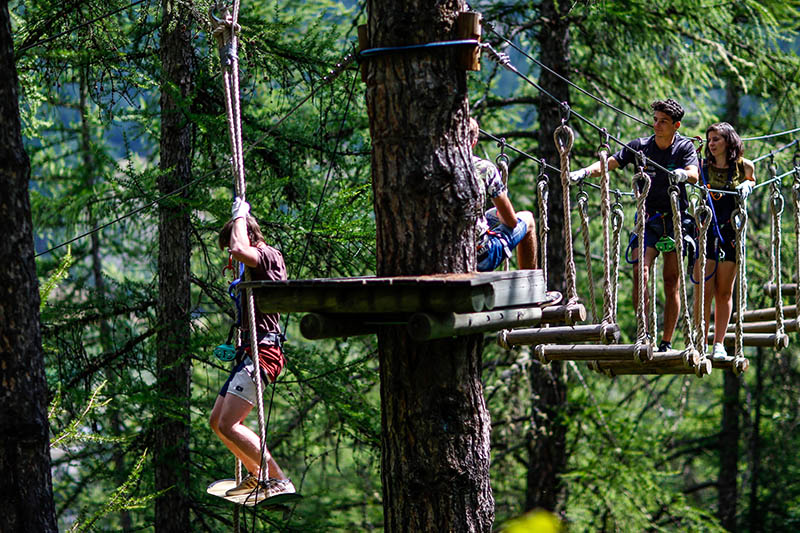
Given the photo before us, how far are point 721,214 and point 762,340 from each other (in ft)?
3.00

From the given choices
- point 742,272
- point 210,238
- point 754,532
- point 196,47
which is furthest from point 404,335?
point 754,532

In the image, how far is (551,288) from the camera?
9.43m

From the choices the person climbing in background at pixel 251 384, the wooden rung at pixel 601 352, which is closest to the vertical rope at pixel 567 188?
the wooden rung at pixel 601 352

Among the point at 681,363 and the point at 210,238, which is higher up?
the point at 210,238

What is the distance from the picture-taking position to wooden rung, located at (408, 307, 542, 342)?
3523 mm

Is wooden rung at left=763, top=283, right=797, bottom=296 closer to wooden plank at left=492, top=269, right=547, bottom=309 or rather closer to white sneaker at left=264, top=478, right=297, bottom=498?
wooden plank at left=492, top=269, right=547, bottom=309

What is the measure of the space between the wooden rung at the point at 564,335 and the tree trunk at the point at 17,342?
2638mm

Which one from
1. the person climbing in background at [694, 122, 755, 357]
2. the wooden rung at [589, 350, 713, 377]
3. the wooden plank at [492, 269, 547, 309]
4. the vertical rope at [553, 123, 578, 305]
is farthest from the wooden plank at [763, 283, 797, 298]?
the wooden plank at [492, 269, 547, 309]

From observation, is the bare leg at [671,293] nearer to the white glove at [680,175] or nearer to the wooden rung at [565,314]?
the white glove at [680,175]

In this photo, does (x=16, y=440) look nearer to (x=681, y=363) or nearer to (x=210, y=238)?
(x=681, y=363)

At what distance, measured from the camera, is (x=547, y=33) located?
9453mm

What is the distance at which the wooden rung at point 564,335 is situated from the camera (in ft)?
16.4

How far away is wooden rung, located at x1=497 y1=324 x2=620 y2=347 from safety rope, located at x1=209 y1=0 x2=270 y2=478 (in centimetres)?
162

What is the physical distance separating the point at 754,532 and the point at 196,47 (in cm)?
1040
